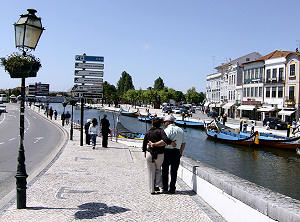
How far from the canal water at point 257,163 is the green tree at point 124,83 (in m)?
→ 136

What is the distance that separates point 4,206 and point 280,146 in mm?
30090

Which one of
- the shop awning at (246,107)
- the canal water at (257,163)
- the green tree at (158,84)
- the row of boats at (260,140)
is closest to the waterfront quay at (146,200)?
the canal water at (257,163)

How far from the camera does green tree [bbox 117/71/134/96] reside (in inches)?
6836

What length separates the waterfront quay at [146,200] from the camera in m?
5.09

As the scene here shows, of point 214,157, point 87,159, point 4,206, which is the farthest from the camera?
point 214,157

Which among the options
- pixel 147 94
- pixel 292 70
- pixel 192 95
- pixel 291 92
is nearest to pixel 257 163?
pixel 291 92

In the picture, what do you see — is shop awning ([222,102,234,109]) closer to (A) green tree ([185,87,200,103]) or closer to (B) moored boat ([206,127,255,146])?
(B) moored boat ([206,127,255,146])

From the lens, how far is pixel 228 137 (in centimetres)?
3775

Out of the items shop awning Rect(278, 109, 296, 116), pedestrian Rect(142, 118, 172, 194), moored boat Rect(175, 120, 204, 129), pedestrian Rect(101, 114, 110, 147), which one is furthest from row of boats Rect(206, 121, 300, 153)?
pedestrian Rect(142, 118, 172, 194)

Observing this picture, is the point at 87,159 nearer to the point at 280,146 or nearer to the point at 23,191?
the point at 23,191

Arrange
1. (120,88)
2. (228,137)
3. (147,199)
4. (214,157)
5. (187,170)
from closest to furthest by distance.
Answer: (147,199), (187,170), (214,157), (228,137), (120,88)

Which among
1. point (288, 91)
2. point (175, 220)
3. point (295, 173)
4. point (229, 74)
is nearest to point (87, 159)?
point (175, 220)

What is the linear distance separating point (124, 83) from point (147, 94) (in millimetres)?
41778

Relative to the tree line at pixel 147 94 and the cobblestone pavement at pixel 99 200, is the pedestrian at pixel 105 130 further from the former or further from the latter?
the tree line at pixel 147 94
